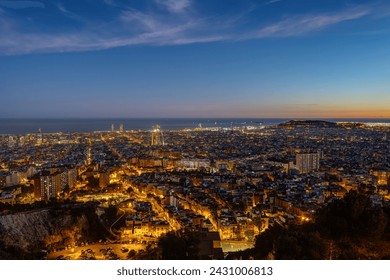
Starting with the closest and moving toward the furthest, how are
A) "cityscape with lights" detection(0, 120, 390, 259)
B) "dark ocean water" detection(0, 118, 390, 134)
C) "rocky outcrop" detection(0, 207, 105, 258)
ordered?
1. "cityscape with lights" detection(0, 120, 390, 259)
2. "rocky outcrop" detection(0, 207, 105, 258)
3. "dark ocean water" detection(0, 118, 390, 134)

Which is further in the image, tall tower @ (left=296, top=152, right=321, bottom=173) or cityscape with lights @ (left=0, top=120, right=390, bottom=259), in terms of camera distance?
tall tower @ (left=296, top=152, right=321, bottom=173)

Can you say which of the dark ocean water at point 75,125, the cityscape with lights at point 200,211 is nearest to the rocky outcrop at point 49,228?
the cityscape with lights at point 200,211

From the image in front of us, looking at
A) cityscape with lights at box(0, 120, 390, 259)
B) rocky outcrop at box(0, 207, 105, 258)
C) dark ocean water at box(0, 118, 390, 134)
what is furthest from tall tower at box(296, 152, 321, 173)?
dark ocean water at box(0, 118, 390, 134)

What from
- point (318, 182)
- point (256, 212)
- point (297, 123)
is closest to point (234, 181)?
point (318, 182)

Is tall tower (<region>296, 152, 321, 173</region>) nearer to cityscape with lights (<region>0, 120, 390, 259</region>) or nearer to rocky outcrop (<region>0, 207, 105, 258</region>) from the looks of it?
cityscape with lights (<region>0, 120, 390, 259</region>)

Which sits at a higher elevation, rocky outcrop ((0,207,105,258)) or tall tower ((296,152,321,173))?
tall tower ((296,152,321,173))

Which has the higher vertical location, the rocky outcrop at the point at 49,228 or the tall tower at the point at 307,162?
the tall tower at the point at 307,162

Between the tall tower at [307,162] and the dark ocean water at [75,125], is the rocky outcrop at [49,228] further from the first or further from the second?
the dark ocean water at [75,125]

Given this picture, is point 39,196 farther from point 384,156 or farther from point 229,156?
point 384,156

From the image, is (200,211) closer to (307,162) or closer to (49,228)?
(49,228)

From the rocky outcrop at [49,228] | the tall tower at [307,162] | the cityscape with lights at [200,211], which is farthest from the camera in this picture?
the tall tower at [307,162]

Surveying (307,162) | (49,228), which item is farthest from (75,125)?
(49,228)
